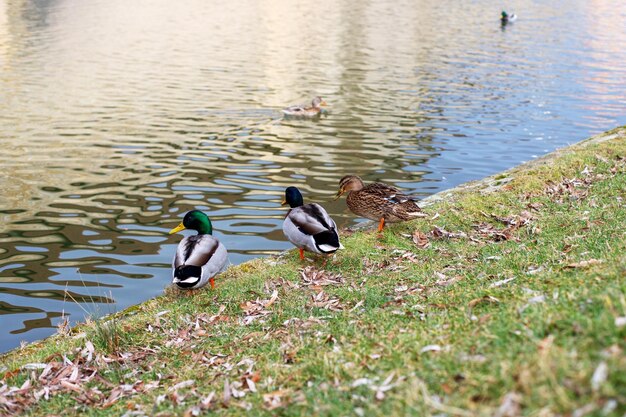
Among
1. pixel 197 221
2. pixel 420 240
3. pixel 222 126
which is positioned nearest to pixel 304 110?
pixel 222 126

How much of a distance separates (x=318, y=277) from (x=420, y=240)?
2249mm

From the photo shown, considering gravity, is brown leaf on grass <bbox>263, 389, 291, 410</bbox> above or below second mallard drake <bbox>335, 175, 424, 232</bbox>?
above

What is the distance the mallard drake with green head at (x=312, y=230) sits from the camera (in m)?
10.3

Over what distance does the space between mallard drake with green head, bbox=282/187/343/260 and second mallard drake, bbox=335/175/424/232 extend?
1370mm

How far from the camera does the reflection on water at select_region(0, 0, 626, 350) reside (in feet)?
47.1

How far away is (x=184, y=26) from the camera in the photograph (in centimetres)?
5959

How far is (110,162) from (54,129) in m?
5.19

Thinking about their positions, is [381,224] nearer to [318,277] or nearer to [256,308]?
[318,277]

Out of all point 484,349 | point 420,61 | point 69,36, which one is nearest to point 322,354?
point 484,349

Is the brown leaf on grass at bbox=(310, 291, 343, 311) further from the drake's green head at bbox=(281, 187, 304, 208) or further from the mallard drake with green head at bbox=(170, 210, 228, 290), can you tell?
the drake's green head at bbox=(281, 187, 304, 208)

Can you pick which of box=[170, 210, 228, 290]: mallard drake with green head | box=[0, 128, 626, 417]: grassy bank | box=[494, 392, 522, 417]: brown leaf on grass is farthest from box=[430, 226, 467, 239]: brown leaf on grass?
box=[494, 392, 522, 417]: brown leaf on grass

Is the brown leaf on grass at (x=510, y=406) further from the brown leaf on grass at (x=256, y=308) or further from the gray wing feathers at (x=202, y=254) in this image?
the gray wing feathers at (x=202, y=254)

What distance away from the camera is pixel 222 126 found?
2586 centimetres

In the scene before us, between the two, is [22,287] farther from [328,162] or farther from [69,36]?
[69,36]
